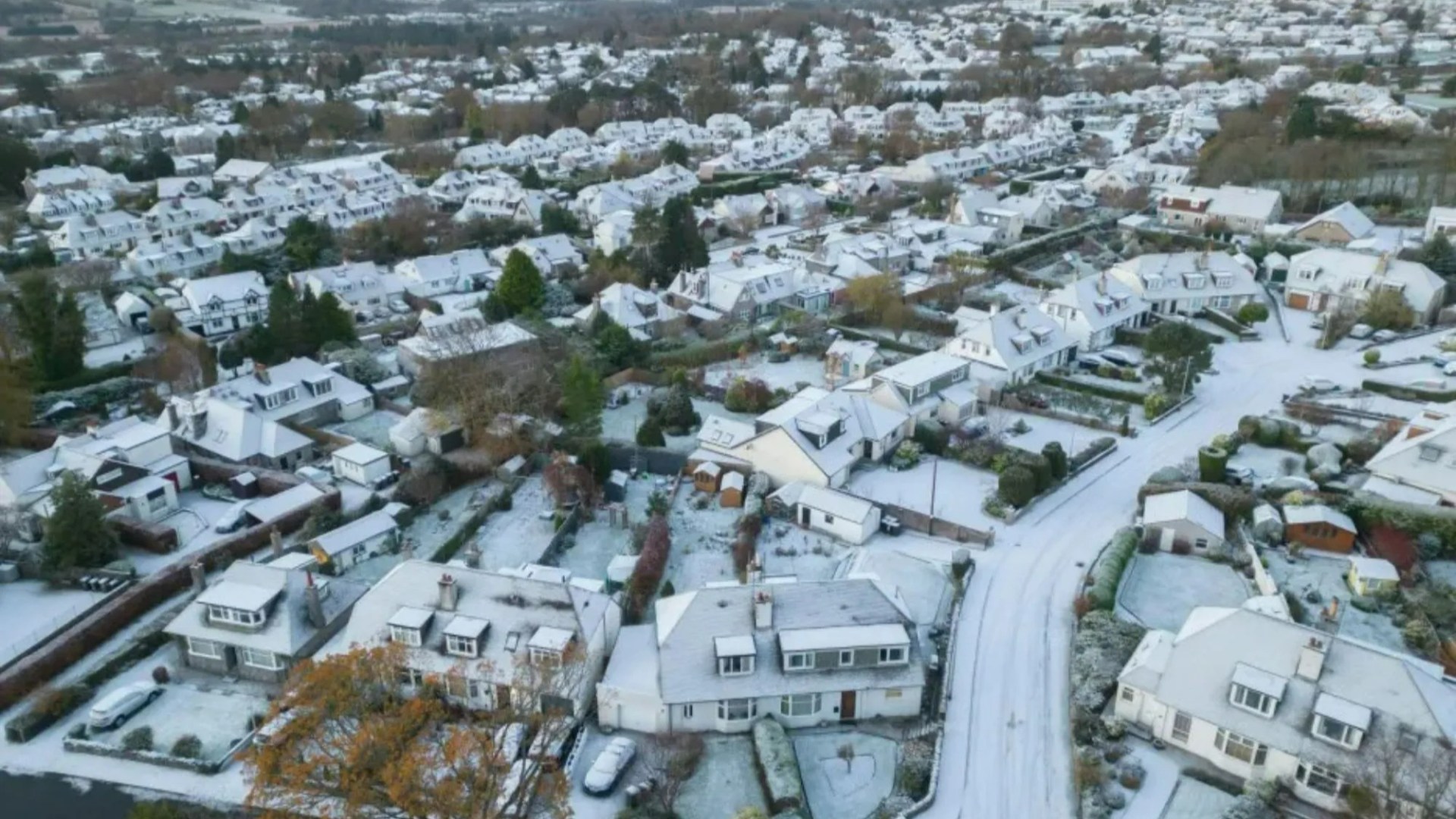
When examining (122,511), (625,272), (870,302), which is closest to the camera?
(122,511)

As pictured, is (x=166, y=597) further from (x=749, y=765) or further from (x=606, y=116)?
(x=606, y=116)

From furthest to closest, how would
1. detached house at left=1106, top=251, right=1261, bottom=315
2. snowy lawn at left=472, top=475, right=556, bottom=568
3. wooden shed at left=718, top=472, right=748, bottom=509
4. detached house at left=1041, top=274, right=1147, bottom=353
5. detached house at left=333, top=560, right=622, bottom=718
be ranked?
1. detached house at left=1106, top=251, right=1261, bottom=315
2. detached house at left=1041, top=274, right=1147, bottom=353
3. wooden shed at left=718, top=472, right=748, bottom=509
4. snowy lawn at left=472, top=475, right=556, bottom=568
5. detached house at left=333, top=560, right=622, bottom=718

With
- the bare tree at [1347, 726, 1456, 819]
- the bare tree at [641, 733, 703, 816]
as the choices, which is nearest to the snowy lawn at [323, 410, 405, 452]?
the bare tree at [641, 733, 703, 816]

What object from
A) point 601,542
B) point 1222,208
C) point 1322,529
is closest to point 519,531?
point 601,542

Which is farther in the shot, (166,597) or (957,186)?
(957,186)

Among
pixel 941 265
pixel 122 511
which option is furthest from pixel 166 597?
pixel 941 265

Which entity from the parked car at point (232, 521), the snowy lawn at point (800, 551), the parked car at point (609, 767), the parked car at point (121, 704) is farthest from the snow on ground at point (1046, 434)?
the parked car at point (121, 704)

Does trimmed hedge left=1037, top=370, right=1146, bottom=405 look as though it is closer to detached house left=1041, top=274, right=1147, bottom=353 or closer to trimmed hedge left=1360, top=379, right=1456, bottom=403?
detached house left=1041, top=274, right=1147, bottom=353
